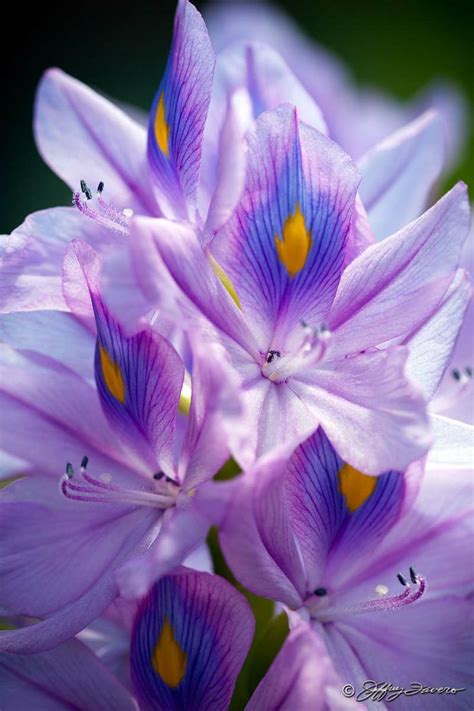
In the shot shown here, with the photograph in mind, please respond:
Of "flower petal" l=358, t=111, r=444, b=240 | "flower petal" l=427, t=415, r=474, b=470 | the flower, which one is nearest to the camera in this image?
"flower petal" l=427, t=415, r=474, b=470

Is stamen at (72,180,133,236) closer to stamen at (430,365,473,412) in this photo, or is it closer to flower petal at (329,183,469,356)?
flower petal at (329,183,469,356)

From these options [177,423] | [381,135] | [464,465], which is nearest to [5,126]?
[381,135]

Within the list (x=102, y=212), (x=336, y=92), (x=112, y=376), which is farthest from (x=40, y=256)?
(x=336, y=92)

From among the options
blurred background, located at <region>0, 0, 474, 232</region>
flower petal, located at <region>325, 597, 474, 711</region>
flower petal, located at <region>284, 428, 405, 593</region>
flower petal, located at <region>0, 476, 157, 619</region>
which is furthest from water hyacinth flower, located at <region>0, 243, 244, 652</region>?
blurred background, located at <region>0, 0, 474, 232</region>

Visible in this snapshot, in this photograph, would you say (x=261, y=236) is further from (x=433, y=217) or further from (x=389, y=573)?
Result: (x=389, y=573)

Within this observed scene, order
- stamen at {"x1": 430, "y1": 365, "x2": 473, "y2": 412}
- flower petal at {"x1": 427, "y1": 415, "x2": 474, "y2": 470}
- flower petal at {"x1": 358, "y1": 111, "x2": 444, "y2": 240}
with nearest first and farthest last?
1. flower petal at {"x1": 427, "y1": 415, "x2": 474, "y2": 470}
2. stamen at {"x1": 430, "y1": 365, "x2": 473, "y2": 412}
3. flower petal at {"x1": 358, "y1": 111, "x2": 444, "y2": 240}

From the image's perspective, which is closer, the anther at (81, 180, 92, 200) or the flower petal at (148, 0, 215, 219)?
the flower petal at (148, 0, 215, 219)

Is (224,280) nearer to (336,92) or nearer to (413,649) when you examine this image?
(413,649)
